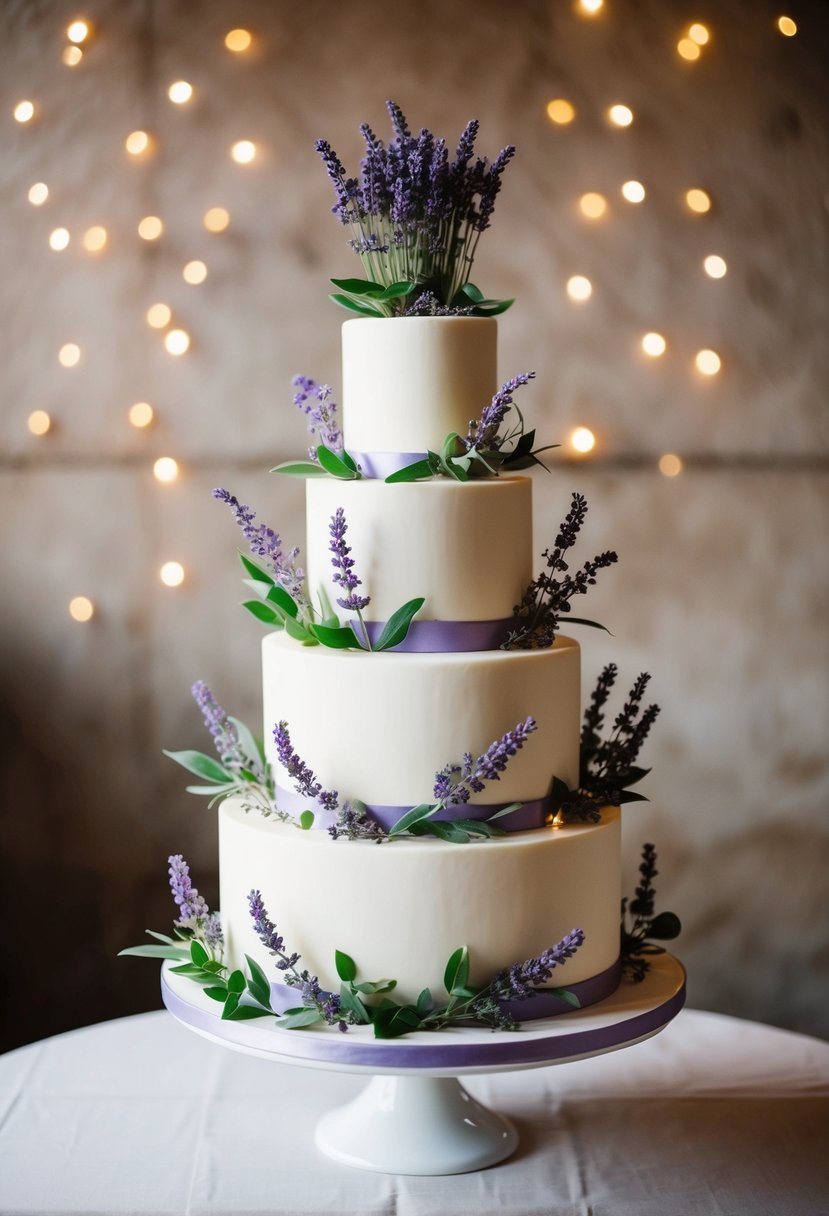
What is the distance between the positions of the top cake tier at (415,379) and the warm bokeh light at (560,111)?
1268 millimetres

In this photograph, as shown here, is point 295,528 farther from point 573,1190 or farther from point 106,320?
point 573,1190

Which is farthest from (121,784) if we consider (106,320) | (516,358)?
(516,358)

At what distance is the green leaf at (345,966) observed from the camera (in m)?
1.57

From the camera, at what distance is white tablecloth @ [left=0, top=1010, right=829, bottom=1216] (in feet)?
5.46

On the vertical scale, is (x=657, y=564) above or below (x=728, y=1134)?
above

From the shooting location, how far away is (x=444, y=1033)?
1548mm

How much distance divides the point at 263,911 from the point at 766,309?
1832mm

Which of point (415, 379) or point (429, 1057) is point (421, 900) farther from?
point (415, 379)

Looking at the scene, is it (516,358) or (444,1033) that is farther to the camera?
(516,358)

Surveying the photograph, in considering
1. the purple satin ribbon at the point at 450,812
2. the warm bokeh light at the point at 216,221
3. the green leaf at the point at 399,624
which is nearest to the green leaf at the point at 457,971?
the purple satin ribbon at the point at 450,812

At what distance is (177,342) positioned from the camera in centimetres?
276

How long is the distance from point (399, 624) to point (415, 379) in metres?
0.31

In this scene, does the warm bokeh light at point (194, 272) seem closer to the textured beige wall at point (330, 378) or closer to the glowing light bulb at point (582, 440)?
the textured beige wall at point (330, 378)

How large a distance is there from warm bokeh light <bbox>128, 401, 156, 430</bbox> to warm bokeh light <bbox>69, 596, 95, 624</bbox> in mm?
373
